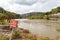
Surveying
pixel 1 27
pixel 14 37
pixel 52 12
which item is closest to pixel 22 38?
pixel 14 37

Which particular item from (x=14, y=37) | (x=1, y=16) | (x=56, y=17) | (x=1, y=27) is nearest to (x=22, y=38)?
(x=14, y=37)

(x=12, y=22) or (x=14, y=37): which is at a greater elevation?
(x=12, y=22)

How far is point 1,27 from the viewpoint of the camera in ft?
46.7

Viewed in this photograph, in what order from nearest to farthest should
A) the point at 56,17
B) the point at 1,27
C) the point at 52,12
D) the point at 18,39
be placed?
the point at 18,39, the point at 1,27, the point at 56,17, the point at 52,12

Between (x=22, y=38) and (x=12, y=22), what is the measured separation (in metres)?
4.51

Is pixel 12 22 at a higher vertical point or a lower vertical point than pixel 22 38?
higher

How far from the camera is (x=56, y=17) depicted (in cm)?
4369

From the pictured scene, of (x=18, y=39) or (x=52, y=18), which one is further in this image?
(x=52, y=18)

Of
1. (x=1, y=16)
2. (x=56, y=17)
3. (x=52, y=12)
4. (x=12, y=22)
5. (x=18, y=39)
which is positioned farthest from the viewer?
(x=52, y=12)

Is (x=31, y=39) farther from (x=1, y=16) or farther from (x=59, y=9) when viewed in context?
(x=59, y=9)

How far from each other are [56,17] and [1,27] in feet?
99.3

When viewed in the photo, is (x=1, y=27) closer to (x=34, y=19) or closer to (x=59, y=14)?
(x=59, y=14)

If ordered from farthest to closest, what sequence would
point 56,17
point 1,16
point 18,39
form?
point 56,17 → point 1,16 → point 18,39

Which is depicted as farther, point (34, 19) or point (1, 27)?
point (34, 19)
